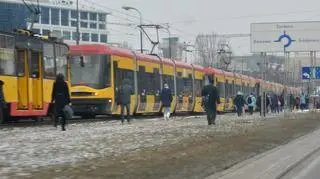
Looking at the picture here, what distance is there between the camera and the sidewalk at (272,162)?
13047mm

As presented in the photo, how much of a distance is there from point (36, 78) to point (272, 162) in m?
12.8

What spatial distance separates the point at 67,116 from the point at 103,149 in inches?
253

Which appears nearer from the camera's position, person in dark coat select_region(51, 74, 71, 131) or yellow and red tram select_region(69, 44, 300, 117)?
person in dark coat select_region(51, 74, 71, 131)

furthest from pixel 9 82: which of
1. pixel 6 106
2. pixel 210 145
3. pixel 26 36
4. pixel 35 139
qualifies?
pixel 210 145

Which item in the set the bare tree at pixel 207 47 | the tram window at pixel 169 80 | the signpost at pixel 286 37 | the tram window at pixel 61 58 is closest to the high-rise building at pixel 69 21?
the bare tree at pixel 207 47

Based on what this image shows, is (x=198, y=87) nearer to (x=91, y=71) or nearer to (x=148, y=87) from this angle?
(x=148, y=87)

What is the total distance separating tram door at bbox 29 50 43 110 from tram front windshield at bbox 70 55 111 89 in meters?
5.89

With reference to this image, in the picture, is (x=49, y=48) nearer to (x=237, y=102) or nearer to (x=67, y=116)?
(x=67, y=116)

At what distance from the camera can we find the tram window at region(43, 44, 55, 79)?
27062mm

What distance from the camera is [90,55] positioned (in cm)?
3312

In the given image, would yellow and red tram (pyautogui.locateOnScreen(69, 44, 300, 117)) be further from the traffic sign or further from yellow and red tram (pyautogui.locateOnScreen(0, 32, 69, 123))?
the traffic sign


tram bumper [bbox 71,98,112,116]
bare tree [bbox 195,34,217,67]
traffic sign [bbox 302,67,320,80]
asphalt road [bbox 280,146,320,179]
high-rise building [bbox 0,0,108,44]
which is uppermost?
high-rise building [bbox 0,0,108,44]

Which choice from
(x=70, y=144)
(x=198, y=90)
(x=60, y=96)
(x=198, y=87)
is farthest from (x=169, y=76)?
(x=70, y=144)

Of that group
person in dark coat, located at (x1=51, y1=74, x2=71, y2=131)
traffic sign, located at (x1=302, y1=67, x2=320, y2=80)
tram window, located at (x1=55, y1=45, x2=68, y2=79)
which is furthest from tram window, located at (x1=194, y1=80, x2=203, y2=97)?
person in dark coat, located at (x1=51, y1=74, x2=71, y2=131)
